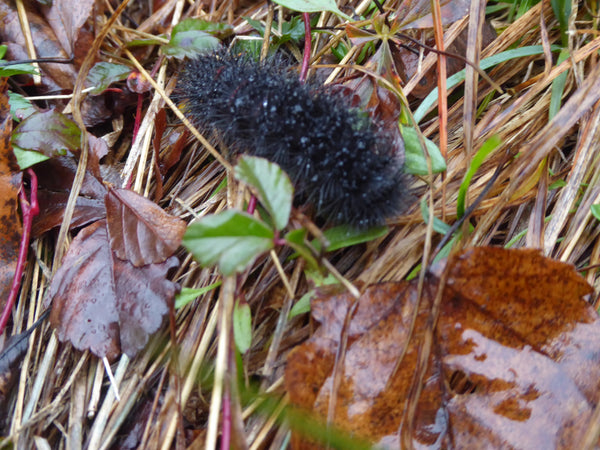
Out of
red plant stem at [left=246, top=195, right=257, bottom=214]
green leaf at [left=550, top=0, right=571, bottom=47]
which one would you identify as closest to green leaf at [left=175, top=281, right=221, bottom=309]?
red plant stem at [left=246, top=195, right=257, bottom=214]

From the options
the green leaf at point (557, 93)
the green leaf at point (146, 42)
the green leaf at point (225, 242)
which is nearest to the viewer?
the green leaf at point (225, 242)

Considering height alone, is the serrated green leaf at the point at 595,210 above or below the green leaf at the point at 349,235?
above

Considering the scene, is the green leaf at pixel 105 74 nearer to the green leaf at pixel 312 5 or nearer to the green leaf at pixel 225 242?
the green leaf at pixel 312 5

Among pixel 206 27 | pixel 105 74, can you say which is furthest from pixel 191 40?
pixel 105 74

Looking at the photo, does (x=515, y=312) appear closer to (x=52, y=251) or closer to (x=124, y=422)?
(x=124, y=422)

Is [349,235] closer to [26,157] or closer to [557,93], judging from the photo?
[557,93]

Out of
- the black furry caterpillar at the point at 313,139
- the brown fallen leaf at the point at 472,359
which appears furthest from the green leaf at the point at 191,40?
the brown fallen leaf at the point at 472,359

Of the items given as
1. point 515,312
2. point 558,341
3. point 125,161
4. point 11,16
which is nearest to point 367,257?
point 515,312
